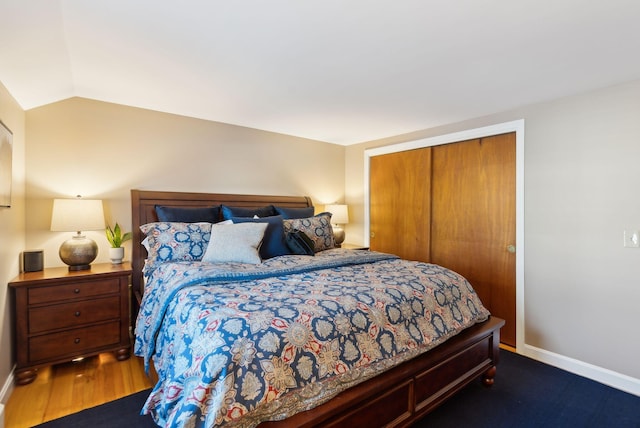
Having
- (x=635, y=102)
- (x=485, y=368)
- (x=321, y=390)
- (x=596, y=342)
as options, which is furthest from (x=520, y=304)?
(x=321, y=390)

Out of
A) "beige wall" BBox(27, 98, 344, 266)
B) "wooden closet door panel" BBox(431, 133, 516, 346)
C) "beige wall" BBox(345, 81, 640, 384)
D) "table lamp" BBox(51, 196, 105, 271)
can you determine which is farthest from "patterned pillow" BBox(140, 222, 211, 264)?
"beige wall" BBox(345, 81, 640, 384)

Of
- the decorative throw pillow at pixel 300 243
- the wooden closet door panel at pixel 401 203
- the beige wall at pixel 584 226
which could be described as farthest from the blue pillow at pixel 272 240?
the beige wall at pixel 584 226

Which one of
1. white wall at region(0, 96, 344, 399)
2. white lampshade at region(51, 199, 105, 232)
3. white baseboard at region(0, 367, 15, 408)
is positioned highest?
white wall at region(0, 96, 344, 399)

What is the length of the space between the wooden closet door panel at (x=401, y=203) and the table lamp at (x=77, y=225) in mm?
2947

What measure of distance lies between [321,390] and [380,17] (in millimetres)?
1704

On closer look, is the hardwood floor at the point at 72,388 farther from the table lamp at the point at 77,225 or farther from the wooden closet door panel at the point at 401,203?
the wooden closet door panel at the point at 401,203

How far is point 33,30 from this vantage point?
1.59 metres

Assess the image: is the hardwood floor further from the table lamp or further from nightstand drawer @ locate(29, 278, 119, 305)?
the table lamp

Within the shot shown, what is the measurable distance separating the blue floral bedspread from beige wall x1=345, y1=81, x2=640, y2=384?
0.88 meters

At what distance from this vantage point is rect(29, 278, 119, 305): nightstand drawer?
218 cm

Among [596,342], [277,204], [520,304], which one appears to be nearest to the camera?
[596,342]

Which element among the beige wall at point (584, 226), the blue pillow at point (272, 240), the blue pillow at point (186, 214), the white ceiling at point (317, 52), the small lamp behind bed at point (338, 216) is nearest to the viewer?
the white ceiling at point (317, 52)

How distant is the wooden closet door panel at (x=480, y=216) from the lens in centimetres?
291

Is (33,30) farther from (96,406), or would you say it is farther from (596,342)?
(596,342)
